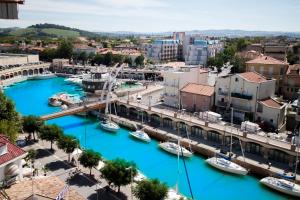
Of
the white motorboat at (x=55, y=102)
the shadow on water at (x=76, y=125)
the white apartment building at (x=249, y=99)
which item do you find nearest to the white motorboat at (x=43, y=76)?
the white motorboat at (x=55, y=102)

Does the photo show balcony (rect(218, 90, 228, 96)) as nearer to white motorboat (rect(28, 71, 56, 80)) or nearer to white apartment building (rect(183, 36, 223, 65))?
white apartment building (rect(183, 36, 223, 65))

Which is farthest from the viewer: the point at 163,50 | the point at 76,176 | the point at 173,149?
the point at 163,50

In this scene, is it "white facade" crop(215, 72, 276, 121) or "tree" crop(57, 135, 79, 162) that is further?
"white facade" crop(215, 72, 276, 121)

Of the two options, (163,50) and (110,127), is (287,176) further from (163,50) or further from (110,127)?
(163,50)

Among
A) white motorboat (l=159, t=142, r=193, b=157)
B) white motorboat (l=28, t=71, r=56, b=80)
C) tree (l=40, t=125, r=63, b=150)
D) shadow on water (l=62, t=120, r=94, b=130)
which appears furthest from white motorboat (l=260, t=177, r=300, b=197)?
white motorboat (l=28, t=71, r=56, b=80)

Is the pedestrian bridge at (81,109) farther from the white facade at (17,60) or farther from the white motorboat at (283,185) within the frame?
the white facade at (17,60)

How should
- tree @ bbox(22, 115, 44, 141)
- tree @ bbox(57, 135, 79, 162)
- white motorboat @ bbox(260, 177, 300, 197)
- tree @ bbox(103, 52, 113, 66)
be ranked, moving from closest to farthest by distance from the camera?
1. white motorboat @ bbox(260, 177, 300, 197)
2. tree @ bbox(57, 135, 79, 162)
3. tree @ bbox(22, 115, 44, 141)
4. tree @ bbox(103, 52, 113, 66)

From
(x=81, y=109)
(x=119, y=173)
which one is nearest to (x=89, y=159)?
(x=119, y=173)
